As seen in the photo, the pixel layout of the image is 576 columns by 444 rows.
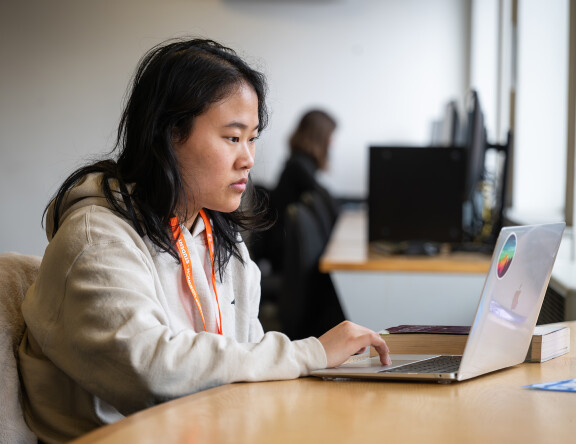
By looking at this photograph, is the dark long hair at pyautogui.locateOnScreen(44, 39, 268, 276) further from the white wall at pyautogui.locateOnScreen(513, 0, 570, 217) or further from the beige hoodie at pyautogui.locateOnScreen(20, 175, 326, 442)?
the white wall at pyautogui.locateOnScreen(513, 0, 570, 217)

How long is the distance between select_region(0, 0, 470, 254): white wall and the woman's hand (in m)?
5.35

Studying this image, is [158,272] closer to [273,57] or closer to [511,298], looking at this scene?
[511,298]

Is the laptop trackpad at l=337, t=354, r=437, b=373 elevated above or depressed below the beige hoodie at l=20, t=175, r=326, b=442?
below

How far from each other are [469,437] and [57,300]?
593 mm

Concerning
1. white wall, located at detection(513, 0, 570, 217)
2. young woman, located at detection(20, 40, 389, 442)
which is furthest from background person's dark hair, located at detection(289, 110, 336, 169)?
young woman, located at detection(20, 40, 389, 442)

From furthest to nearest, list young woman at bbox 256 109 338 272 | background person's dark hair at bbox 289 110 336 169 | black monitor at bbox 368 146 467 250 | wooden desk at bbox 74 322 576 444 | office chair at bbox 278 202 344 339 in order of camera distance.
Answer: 1. background person's dark hair at bbox 289 110 336 169
2. young woman at bbox 256 109 338 272
3. black monitor at bbox 368 146 467 250
4. office chair at bbox 278 202 344 339
5. wooden desk at bbox 74 322 576 444

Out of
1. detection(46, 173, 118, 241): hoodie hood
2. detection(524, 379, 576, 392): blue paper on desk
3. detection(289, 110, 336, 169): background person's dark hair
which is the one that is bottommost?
detection(289, 110, 336, 169): background person's dark hair

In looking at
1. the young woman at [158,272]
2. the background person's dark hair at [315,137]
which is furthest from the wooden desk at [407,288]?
the background person's dark hair at [315,137]

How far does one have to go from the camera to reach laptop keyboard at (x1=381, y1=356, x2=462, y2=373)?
3.82ft

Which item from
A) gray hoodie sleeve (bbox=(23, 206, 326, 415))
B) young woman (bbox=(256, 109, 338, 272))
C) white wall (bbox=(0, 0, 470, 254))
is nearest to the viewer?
gray hoodie sleeve (bbox=(23, 206, 326, 415))

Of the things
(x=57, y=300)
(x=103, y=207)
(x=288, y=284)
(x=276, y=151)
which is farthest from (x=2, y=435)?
(x=276, y=151)

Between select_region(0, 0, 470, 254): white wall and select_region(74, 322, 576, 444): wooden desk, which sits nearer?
select_region(74, 322, 576, 444): wooden desk

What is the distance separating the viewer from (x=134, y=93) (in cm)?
133

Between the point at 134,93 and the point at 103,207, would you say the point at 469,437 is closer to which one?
the point at 103,207
